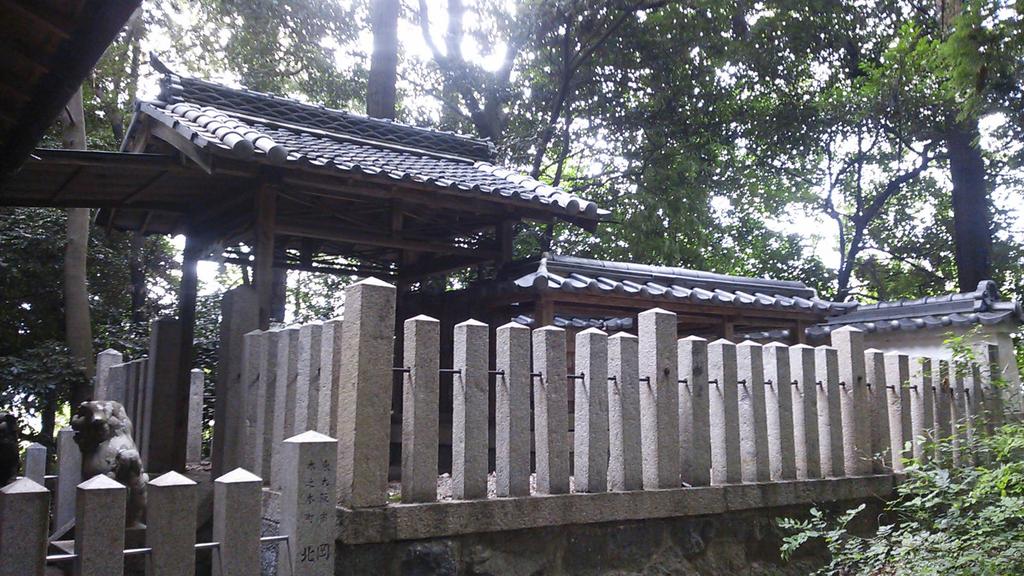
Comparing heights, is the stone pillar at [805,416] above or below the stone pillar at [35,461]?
above

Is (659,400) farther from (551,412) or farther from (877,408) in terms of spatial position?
(877,408)

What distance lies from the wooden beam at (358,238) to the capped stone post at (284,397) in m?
2.27

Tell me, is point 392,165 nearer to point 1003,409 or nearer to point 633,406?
point 633,406

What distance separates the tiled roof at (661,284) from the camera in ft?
24.5

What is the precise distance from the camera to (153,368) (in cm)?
688

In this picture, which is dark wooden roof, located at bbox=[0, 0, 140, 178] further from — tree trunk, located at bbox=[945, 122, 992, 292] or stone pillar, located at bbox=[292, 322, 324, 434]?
tree trunk, located at bbox=[945, 122, 992, 292]

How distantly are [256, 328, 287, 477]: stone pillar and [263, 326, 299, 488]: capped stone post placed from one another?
0.04 meters

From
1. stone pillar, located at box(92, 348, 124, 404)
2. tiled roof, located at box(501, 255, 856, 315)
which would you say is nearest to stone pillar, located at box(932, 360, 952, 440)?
tiled roof, located at box(501, 255, 856, 315)

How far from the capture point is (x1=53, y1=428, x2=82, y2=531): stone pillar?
630 centimetres

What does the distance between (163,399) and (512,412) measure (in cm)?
→ 385

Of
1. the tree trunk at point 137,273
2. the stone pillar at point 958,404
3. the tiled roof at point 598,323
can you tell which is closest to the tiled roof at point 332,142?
the tiled roof at point 598,323

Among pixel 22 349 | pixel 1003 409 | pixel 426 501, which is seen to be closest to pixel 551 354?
pixel 426 501

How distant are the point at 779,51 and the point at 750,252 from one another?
14.1 feet

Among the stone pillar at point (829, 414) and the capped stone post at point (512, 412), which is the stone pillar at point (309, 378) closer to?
the capped stone post at point (512, 412)
